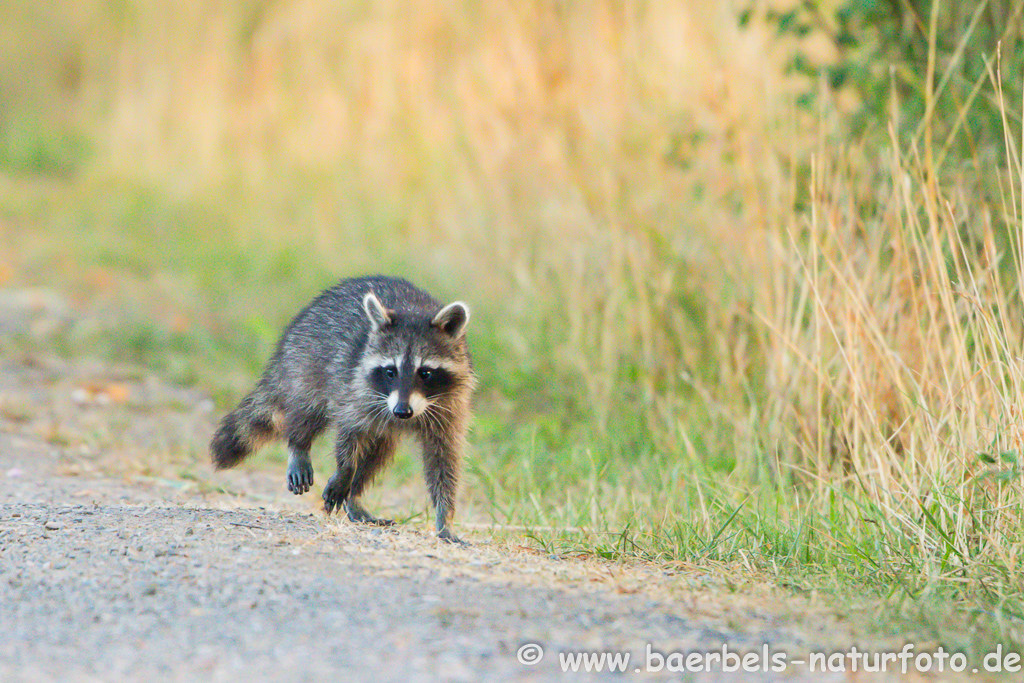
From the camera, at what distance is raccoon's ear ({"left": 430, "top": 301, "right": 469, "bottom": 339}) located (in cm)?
498

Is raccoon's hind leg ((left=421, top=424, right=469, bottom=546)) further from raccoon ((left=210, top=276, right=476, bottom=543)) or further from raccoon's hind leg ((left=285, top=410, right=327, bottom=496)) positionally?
raccoon's hind leg ((left=285, top=410, right=327, bottom=496))

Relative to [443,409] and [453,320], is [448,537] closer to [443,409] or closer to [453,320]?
[443,409]

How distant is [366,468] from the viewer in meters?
5.09

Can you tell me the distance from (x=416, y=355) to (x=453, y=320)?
0.90 feet

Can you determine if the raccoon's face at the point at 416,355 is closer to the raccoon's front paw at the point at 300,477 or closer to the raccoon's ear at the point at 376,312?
the raccoon's ear at the point at 376,312

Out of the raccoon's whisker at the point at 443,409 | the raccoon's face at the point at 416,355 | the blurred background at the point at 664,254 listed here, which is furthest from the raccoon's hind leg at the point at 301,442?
the blurred background at the point at 664,254

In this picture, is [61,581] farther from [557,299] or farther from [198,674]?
[557,299]

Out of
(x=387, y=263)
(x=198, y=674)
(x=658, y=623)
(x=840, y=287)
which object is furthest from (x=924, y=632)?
(x=387, y=263)

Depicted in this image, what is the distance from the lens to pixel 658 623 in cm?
328

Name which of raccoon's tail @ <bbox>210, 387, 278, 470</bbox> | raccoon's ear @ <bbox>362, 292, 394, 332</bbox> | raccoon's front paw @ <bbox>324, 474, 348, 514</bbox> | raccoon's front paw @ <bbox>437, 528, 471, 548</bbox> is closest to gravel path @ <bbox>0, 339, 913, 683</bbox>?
raccoon's front paw @ <bbox>437, 528, 471, 548</bbox>

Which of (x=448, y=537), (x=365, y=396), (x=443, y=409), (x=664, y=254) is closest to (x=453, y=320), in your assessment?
(x=443, y=409)

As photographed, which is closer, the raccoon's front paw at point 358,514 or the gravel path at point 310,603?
the gravel path at point 310,603

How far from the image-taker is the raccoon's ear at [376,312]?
4.94m

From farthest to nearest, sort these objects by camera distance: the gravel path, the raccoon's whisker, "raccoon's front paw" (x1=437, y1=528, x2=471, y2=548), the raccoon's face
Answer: the raccoon's whisker, the raccoon's face, "raccoon's front paw" (x1=437, y1=528, x2=471, y2=548), the gravel path
